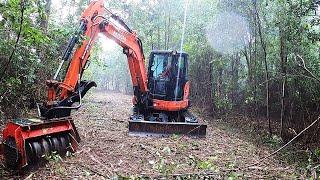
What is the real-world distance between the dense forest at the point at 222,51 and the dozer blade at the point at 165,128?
2271mm

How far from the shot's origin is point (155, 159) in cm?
636

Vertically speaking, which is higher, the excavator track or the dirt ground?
the excavator track

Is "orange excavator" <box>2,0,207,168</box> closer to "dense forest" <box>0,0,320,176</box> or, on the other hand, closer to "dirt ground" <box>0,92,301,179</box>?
"dirt ground" <box>0,92,301,179</box>

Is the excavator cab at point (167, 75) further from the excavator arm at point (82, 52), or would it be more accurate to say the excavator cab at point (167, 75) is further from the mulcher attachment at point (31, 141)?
the mulcher attachment at point (31, 141)

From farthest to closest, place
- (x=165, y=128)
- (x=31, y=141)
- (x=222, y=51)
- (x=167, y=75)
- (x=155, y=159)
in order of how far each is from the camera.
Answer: (x=222, y=51) < (x=167, y=75) < (x=165, y=128) < (x=155, y=159) < (x=31, y=141)

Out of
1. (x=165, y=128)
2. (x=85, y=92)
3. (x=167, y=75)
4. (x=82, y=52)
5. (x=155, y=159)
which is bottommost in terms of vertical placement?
(x=155, y=159)

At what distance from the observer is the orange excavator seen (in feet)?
17.5

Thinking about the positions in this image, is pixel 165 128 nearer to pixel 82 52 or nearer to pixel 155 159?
pixel 155 159

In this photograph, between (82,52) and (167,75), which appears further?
(167,75)

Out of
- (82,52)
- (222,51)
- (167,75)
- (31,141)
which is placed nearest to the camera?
(31,141)

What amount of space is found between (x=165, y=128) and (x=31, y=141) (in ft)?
13.3

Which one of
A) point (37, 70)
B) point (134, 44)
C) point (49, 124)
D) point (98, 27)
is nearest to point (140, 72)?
point (134, 44)

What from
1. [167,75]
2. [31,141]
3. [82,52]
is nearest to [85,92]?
[82,52]

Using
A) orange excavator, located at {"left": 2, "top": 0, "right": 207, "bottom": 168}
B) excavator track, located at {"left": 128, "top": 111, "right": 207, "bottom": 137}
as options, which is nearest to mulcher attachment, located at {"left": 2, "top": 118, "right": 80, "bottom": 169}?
orange excavator, located at {"left": 2, "top": 0, "right": 207, "bottom": 168}
